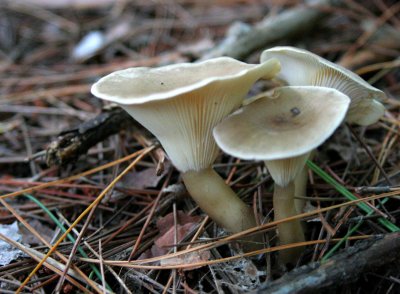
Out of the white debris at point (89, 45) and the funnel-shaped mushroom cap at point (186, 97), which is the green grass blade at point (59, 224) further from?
the white debris at point (89, 45)

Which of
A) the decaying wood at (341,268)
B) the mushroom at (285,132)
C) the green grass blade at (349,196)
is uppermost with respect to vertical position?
the mushroom at (285,132)

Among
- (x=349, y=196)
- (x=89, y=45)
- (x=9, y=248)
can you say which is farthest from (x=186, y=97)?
(x=89, y=45)

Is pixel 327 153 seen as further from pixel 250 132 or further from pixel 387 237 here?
pixel 250 132

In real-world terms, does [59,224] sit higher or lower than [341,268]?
lower

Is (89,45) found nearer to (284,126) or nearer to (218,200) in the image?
(218,200)

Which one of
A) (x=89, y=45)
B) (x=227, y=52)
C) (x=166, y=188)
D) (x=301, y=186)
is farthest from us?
(x=89, y=45)

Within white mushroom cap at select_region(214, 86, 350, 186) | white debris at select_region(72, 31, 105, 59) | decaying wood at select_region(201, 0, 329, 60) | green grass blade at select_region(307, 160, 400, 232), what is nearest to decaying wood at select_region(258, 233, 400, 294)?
green grass blade at select_region(307, 160, 400, 232)

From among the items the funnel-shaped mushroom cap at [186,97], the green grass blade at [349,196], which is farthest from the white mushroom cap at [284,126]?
the green grass blade at [349,196]
